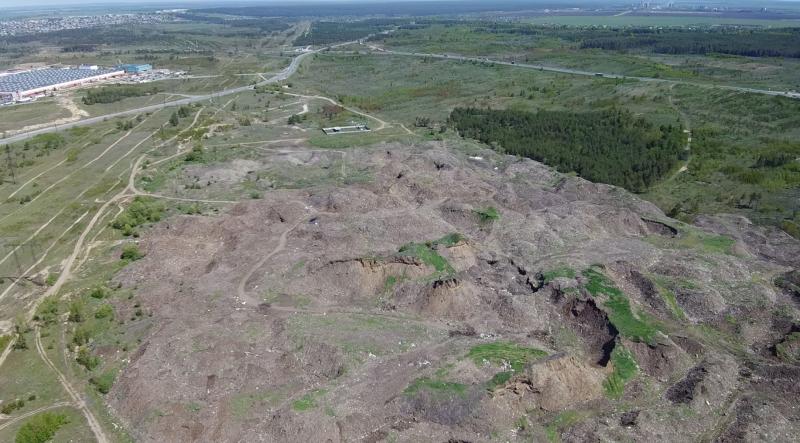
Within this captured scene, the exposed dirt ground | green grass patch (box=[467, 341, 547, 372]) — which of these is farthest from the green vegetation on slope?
green grass patch (box=[467, 341, 547, 372])

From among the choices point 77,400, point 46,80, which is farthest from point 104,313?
point 46,80

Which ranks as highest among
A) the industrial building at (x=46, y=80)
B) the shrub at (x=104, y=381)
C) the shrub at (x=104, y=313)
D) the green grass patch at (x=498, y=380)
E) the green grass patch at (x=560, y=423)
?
the industrial building at (x=46, y=80)

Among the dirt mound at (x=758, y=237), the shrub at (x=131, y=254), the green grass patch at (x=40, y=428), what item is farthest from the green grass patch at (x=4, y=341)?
the dirt mound at (x=758, y=237)

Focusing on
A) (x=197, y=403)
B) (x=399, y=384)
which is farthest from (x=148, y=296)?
(x=399, y=384)

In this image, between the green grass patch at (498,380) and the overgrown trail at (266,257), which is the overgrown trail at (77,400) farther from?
the green grass patch at (498,380)

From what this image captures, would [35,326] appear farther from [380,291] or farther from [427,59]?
[427,59]

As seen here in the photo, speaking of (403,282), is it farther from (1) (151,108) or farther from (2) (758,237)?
(1) (151,108)
